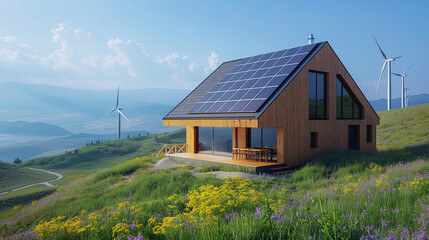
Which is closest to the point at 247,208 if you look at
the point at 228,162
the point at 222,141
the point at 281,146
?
the point at 228,162

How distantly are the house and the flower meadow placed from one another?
2.76 meters

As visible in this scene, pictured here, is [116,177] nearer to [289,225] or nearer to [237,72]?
[237,72]

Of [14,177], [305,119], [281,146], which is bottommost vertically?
[14,177]

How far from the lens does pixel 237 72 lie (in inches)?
804

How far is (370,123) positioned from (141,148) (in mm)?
42085

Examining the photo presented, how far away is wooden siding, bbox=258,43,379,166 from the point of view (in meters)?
15.7

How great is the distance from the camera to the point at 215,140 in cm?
2066

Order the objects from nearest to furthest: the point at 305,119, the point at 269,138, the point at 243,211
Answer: the point at 243,211 → the point at 305,119 → the point at 269,138

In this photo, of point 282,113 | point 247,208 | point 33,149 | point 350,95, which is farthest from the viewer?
point 33,149

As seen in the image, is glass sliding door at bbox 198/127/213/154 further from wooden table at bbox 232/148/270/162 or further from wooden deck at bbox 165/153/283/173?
wooden table at bbox 232/148/270/162

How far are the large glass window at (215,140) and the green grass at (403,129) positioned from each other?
13047mm

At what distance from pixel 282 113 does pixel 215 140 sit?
6.21m

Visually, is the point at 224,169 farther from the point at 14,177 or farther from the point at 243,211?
the point at 14,177

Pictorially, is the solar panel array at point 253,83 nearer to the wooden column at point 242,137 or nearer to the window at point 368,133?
the wooden column at point 242,137
